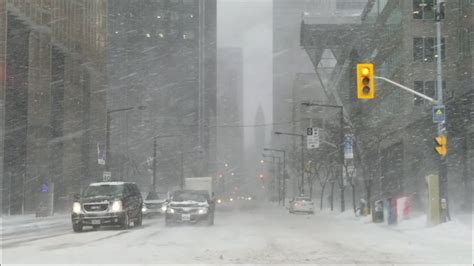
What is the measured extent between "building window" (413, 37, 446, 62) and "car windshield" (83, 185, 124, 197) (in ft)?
116

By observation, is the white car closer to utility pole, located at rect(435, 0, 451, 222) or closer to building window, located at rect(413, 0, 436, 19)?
building window, located at rect(413, 0, 436, 19)

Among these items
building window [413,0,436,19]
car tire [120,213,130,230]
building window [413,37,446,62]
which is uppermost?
building window [413,0,436,19]

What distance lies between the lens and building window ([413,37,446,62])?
2104 inches

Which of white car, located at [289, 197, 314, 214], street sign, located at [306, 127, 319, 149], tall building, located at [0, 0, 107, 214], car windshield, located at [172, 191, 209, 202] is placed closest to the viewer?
car windshield, located at [172, 191, 209, 202]

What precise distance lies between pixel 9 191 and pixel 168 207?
2287cm

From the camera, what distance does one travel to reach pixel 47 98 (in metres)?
50.5

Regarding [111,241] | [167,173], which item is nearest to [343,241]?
A: [111,241]

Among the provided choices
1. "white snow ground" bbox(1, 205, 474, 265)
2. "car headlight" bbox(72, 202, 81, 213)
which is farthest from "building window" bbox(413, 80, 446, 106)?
"car headlight" bbox(72, 202, 81, 213)

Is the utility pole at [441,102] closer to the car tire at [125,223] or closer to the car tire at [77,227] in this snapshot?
the car tire at [125,223]

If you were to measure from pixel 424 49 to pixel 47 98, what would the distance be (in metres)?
30.8

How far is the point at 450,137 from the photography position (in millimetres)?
44250

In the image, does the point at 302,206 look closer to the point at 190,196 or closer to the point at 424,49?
the point at 424,49

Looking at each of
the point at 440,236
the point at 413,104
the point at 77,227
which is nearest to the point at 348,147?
the point at 413,104

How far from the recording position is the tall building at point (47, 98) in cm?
4622
